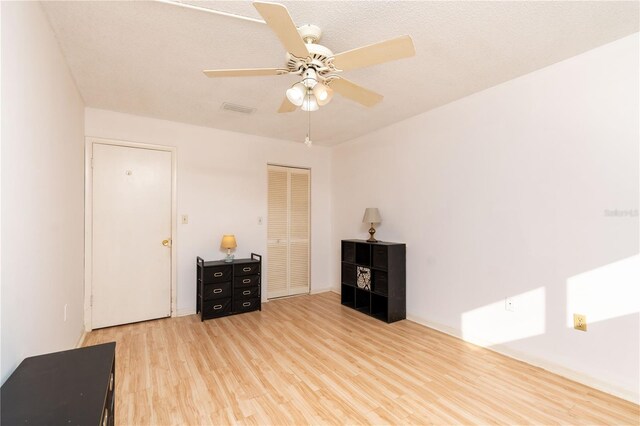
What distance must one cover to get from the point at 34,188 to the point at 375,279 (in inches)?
133

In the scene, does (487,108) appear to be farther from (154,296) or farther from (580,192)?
(154,296)

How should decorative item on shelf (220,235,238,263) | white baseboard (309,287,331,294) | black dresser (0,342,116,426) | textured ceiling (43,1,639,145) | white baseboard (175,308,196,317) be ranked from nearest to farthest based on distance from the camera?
black dresser (0,342,116,426) → textured ceiling (43,1,639,145) → white baseboard (175,308,196,317) → decorative item on shelf (220,235,238,263) → white baseboard (309,287,331,294)

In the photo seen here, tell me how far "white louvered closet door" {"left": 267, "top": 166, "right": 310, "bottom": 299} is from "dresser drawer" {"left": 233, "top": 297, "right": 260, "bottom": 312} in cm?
58

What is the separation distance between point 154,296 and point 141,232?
32.4 inches

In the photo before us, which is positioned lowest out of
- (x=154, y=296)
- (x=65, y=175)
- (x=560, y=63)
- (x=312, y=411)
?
(x=312, y=411)

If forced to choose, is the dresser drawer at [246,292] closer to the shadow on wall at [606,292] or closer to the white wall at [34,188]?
the white wall at [34,188]

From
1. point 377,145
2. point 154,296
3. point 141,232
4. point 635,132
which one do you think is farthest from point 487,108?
point 154,296

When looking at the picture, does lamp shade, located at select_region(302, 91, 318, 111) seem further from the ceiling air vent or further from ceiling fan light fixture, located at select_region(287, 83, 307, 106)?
the ceiling air vent

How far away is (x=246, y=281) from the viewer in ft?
12.9

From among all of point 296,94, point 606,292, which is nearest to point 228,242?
point 296,94

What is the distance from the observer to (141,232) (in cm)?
362

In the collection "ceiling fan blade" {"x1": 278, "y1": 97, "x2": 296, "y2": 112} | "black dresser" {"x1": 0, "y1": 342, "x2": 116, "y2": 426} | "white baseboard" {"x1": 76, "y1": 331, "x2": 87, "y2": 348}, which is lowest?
"white baseboard" {"x1": 76, "y1": 331, "x2": 87, "y2": 348}

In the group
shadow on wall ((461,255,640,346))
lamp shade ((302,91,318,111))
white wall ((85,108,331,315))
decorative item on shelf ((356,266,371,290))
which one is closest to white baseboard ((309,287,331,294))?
white wall ((85,108,331,315))

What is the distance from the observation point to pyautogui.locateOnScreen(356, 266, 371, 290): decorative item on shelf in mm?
3916
